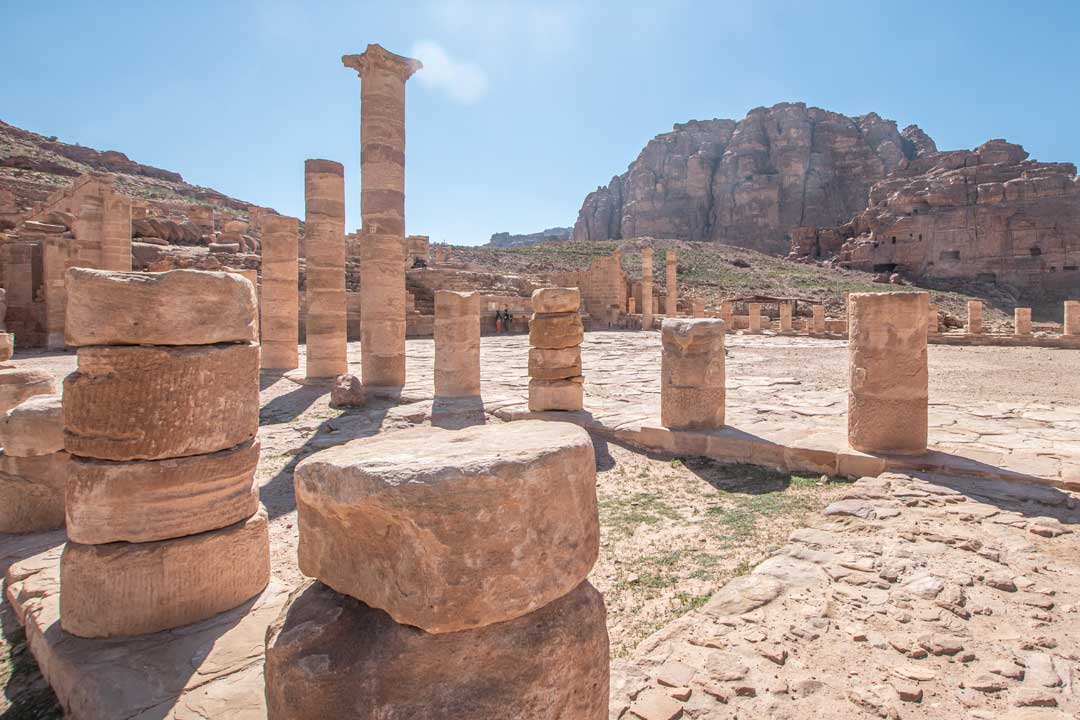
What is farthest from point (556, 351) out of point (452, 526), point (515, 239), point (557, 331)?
point (515, 239)

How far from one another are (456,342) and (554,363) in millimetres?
1924

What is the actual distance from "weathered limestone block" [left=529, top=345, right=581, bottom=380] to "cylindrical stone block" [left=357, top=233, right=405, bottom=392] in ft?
11.2

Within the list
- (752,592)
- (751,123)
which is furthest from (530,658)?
(751,123)

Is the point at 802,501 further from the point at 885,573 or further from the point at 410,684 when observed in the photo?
the point at 410,684

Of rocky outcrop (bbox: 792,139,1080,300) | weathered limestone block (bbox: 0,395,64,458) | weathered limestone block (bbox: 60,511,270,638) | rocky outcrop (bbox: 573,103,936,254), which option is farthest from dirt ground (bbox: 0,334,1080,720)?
rocky outcrop (bbox: 573,103,936,254)

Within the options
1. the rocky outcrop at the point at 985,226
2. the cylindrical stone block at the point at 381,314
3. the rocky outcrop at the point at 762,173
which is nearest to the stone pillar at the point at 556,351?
the cylindrical stone block at the point at 381,314

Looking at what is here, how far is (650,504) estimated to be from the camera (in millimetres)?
5434

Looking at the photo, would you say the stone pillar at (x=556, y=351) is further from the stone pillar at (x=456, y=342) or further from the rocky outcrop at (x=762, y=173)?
the rocky outcrop at (x=762, y=173)

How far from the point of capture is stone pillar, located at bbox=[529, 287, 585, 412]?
8.30 meters

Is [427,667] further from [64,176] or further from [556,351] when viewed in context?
[64,176]

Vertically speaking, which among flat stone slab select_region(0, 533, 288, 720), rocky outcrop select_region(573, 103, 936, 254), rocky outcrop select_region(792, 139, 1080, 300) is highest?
rocky outcrop select_region(573, 103, 936, 254)

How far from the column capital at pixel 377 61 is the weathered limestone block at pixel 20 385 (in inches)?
289

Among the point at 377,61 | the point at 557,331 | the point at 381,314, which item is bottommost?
the point at 557,331

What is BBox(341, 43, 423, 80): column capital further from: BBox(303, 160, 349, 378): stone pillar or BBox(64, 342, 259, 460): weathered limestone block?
BBox(64, 342, 259, 460): weathered limestone block
